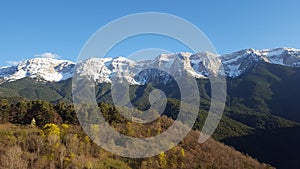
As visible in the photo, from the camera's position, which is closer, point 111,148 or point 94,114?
point 111,148

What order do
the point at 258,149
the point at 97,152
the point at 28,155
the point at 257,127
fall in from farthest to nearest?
the point at 257,127 → the point at 258,149 → the point at 97,152 → the point at 28,155

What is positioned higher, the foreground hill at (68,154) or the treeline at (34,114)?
the treeline at (34,114)

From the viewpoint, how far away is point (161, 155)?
55500 mm

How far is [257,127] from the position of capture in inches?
6324

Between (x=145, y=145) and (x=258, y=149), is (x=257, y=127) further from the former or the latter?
(x=145, y=145)

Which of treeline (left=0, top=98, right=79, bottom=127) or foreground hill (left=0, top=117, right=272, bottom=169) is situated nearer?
foreground hill (left=0, top=117, right=272, bottom=169)

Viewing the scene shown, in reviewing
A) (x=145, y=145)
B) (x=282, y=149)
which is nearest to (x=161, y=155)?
(x=145, y=145)

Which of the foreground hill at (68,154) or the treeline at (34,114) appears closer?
the foreground hill at (68,154)

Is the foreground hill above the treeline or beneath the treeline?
beneath

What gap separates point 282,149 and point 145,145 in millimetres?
96993

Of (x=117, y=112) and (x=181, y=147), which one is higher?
(x=117, y=112)

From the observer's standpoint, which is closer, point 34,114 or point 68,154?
point 68,154

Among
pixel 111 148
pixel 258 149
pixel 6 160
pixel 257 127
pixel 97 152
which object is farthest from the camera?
pixel 257 127

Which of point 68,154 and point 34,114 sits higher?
point 34,114
